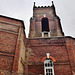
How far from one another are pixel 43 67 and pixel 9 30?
214 inches

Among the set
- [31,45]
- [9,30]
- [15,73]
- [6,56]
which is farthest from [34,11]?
[15,73]

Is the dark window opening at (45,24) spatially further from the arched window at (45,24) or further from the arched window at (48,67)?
the arched window at (48,67)

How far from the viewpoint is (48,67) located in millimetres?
9688

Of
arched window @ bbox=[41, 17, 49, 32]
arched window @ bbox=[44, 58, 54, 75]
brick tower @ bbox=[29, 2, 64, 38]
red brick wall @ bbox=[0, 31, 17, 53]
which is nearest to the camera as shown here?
red brick wall @ bbox=[0, 31, 17, 53]

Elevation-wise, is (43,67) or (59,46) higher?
(59,46)

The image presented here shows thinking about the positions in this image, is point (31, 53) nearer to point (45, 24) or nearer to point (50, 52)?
point (50, 52)

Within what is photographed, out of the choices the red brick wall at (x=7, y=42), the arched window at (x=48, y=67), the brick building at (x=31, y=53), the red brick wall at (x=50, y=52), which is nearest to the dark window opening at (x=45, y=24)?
the brick building at (x=31, y=53)

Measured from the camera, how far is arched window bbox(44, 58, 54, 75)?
945 centimetres

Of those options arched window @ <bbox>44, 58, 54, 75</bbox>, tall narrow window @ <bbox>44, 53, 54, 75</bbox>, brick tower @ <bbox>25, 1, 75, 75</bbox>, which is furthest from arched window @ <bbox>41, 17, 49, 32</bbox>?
arched window @ <bbox>44, 58, 54, 75</bbox>

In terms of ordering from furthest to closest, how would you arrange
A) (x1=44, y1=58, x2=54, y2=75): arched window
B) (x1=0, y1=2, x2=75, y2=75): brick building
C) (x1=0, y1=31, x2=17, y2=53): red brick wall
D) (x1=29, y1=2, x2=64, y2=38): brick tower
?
(x1=29, y1=2, x2=64, y2=38): brick tower → (x1=44, y1=58, x2=54, y2=75): arched window → (x1=0, y1=31, x2=17, y2=53): red brick wall → (x1=0, y1=2, x2=75, y2=75): brick building

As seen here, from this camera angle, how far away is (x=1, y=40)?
25.6 feet

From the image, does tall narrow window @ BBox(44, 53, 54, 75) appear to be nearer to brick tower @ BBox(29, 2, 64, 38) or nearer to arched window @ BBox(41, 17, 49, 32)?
brick tower @ BBox(29, 2, 64, 38)

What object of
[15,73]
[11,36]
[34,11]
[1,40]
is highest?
[34,11]

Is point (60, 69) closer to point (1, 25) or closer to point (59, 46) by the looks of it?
point (59, 46)
